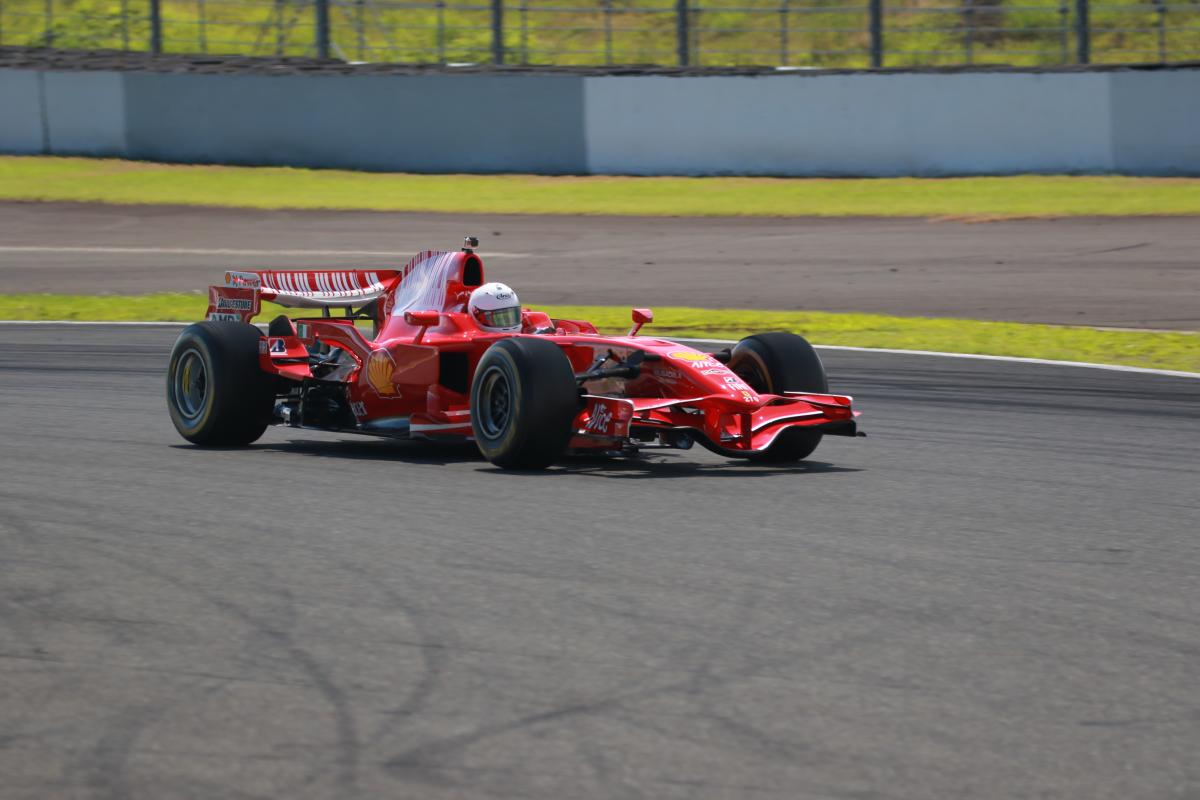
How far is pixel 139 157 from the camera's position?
29.6 meters

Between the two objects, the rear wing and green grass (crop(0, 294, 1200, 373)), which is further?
green grass (crop(0, 294, 1200, 373))

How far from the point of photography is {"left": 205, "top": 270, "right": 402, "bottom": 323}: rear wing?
1041 cm

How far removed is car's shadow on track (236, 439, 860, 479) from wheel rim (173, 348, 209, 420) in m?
0.41

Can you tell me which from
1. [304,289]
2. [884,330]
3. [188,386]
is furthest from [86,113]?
[188,386]

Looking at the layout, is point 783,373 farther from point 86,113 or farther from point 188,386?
point 86,113

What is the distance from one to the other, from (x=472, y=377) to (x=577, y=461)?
0.69m

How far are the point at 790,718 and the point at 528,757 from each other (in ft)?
2.33

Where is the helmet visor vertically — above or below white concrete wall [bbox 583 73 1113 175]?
below

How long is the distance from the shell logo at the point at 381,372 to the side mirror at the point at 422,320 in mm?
195

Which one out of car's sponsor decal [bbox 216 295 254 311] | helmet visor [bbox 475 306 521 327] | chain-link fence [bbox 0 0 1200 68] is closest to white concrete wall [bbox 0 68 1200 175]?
chain-link fence [bbox 0 0 1200 68]

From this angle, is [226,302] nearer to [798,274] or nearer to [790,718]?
[790,718]

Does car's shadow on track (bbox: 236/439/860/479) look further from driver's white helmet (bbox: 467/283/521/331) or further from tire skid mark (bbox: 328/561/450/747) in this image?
tire skid mark (bbox: 328/561/450/747)

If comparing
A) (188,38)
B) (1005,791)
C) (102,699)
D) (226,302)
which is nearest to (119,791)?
(102,699)

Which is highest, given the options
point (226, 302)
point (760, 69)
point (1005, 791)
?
point (760, 69)
